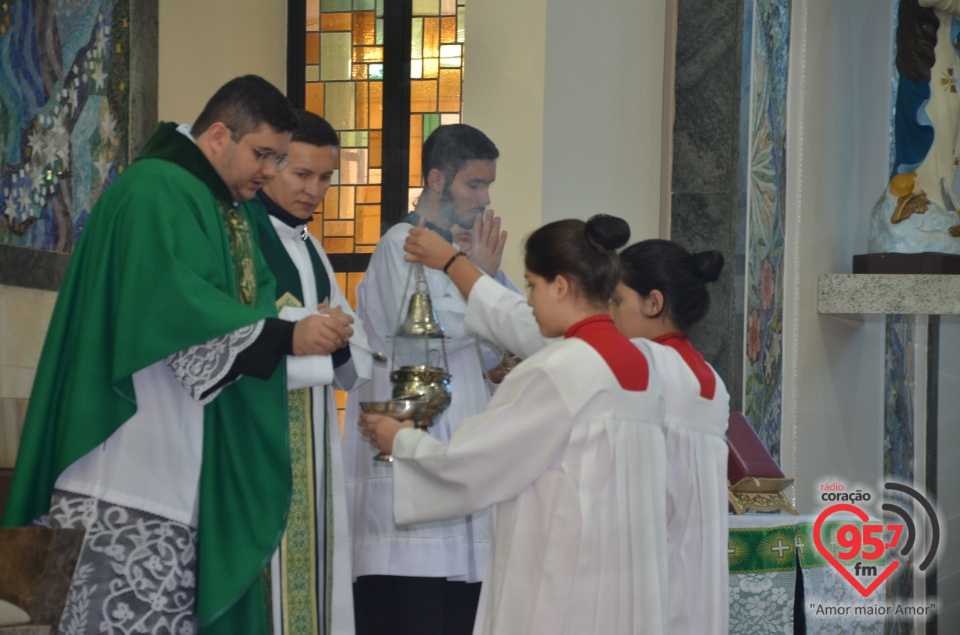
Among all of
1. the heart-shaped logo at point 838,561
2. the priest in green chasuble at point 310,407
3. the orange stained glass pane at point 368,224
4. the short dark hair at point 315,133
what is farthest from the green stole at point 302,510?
the heart-shaped logo at point 838,561

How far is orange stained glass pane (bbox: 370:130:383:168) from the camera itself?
677 cm

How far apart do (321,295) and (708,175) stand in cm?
279

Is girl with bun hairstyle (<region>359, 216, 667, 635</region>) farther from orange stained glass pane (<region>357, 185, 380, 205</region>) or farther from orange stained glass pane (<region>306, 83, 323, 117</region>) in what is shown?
orange stained glass pane (<region>306, 83, 323, 117</region>)

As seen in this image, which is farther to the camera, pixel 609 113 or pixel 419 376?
pixel 609 113

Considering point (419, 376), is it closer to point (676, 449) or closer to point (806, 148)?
point (676, 449)

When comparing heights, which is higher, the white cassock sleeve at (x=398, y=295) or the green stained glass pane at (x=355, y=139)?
the green stained glass pane at (x=355, y=139)

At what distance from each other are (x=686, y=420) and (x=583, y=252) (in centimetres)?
95

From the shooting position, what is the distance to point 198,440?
371cm

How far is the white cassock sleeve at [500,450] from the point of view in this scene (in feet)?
11.4

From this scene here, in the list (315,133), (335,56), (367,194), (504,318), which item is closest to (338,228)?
(367,194)

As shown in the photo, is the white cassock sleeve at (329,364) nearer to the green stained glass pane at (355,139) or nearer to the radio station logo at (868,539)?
the green stained glass pane at (355,139)

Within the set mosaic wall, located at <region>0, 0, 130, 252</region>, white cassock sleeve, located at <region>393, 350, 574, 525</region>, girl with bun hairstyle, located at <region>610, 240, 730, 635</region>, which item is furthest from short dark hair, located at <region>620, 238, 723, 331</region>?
mosaic wall, located at <region>0, 0, 130, 252</region>

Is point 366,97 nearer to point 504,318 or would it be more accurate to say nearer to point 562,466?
point 504,318

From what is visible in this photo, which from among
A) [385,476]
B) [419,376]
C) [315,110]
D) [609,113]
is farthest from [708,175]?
[419,376]
